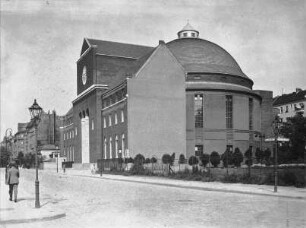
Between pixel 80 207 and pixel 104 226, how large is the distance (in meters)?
5.23

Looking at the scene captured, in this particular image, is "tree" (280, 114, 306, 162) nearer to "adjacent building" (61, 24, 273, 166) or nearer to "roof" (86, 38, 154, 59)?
"adjacent building" (61, 24, 273, 166)

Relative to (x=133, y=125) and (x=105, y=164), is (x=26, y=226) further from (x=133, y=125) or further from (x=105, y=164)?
(x=105, y=164)

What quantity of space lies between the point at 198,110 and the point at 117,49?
20744 mm

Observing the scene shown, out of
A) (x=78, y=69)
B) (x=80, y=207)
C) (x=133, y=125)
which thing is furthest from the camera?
(x=78, y=69)

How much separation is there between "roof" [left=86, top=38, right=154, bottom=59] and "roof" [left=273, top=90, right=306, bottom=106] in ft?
113

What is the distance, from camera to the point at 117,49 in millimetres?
76688

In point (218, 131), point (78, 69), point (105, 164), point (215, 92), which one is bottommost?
point (105, 164)

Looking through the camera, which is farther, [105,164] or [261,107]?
[261,107]

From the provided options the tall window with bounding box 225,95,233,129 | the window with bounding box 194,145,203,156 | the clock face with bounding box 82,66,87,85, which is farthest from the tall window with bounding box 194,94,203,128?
the clock face with bounding box 82,66,87,85

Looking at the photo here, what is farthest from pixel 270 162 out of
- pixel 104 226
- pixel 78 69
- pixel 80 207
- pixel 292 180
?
pixel 78 69

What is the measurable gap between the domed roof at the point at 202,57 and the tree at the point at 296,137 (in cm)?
2018

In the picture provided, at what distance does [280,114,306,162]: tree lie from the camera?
46781 mm

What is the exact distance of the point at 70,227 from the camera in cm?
1173

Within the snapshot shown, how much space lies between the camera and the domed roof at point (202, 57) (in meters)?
68.7
